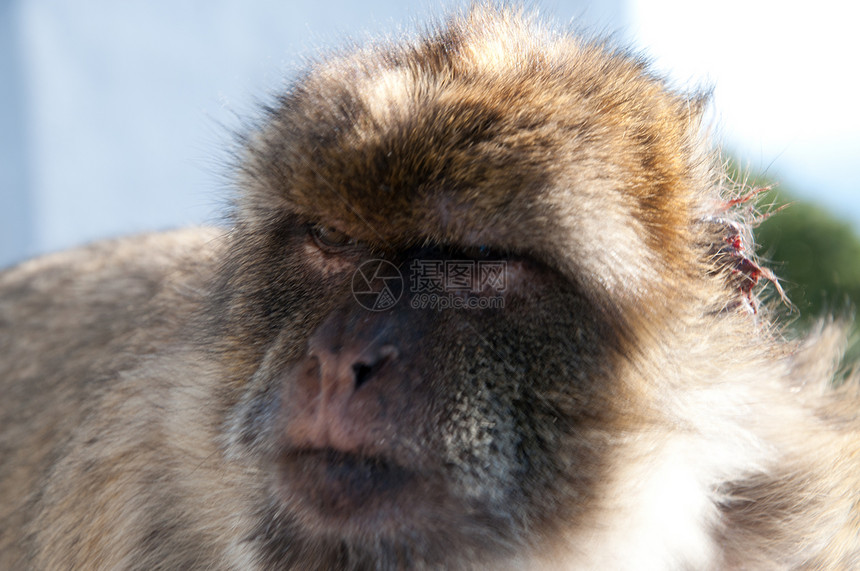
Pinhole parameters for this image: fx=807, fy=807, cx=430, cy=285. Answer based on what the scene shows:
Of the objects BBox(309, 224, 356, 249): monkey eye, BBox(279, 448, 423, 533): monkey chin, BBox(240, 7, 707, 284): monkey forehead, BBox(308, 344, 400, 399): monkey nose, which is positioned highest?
BBox(240, 7, 707, 284): monkey forehead

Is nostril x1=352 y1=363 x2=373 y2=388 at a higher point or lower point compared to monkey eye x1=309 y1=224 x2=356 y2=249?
lower

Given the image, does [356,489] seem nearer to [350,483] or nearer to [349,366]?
[350,483]

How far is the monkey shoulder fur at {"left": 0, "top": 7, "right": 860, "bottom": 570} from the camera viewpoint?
1118mm

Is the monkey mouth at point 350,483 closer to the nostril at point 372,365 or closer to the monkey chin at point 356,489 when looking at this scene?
the monkey chin at point 356,489

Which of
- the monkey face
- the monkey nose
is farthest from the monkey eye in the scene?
the monkey nose

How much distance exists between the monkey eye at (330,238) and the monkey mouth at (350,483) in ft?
1.11

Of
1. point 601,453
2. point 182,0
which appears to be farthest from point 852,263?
point 182,0

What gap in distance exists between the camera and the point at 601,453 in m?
1.20

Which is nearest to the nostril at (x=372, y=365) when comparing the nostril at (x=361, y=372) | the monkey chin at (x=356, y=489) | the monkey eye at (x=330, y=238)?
the nostril at (x=361, y=372)

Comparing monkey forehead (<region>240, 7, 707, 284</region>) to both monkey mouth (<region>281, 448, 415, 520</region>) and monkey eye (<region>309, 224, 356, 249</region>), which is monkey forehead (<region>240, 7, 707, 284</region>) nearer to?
monkey eye (<region>309, 224, 356, 249</region>)

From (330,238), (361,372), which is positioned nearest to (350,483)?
(361,372)

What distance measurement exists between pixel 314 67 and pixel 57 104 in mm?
4885

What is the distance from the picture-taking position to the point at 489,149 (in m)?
1.16

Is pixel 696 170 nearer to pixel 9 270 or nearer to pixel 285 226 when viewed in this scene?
pixel 285 226
